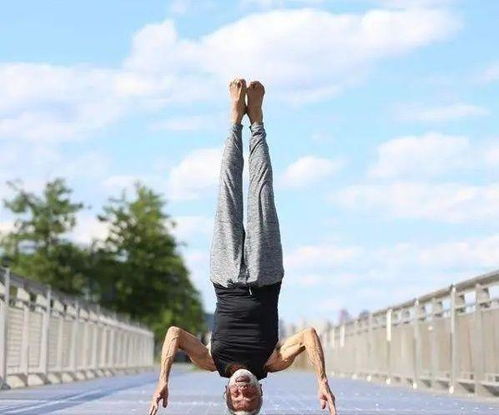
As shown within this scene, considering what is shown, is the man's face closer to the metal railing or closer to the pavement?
the pavement

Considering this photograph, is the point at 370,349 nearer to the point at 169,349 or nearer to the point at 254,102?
the point at 254,102

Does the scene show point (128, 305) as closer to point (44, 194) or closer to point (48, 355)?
point (44, 194)

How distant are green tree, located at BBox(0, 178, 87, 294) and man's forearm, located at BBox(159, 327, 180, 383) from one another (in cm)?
7015

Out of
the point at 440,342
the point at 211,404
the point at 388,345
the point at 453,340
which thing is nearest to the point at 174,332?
the point at 211,404

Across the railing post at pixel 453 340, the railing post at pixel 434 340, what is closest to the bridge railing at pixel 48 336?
the railing post at pixel 453 340

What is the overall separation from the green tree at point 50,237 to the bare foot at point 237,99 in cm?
6943

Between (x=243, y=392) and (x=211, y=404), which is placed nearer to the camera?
(x=243, y=392)

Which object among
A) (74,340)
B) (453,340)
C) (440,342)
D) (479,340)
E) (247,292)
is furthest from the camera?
(74,340)

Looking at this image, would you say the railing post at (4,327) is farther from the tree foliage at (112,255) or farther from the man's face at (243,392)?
the tree foliage at (112,255)

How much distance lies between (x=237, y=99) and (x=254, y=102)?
0.37 feet

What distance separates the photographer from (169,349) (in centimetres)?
800

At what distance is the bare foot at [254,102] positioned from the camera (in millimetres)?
8812

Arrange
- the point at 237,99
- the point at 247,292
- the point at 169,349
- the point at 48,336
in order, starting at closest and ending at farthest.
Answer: the point at 169,349 < the point at 247,292 < the point at 237,99 < the point at 48,336

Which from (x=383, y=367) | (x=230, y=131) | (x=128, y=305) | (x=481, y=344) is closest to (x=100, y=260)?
(x=128, y=305)
